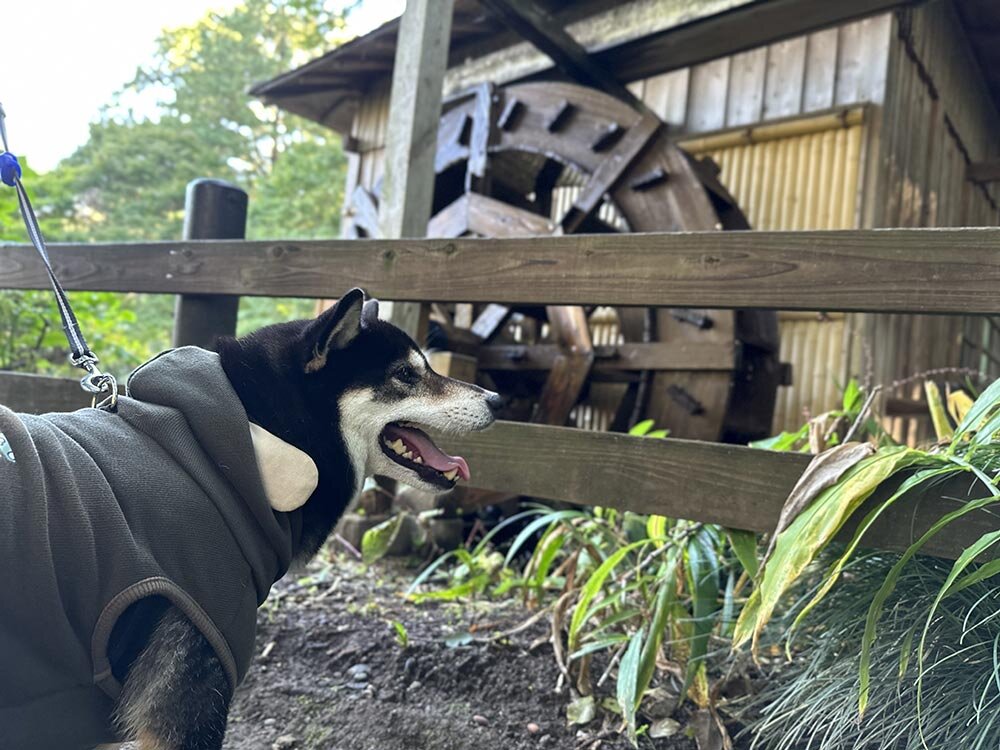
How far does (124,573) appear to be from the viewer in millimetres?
1297

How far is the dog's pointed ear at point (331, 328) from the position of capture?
5.79 feet

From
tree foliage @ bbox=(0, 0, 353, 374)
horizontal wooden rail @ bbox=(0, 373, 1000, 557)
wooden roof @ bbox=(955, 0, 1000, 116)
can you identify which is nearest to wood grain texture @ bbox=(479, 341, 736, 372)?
horizontal wooden rail @ bbox=(0, 373, 1000, 557)

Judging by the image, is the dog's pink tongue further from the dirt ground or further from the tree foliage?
the tree foliage

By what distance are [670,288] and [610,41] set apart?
4391mm

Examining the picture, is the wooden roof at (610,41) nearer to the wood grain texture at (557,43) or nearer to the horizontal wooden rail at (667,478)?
the wood grain texture at (557,43)

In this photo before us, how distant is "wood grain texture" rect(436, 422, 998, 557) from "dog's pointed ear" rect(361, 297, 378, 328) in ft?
1.49

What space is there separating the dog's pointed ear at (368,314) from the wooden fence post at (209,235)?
1.00 meters

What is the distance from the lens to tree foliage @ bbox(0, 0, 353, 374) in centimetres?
1591

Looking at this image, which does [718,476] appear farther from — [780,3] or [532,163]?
[532,163]

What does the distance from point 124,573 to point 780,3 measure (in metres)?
5.10

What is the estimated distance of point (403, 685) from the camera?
238 cm

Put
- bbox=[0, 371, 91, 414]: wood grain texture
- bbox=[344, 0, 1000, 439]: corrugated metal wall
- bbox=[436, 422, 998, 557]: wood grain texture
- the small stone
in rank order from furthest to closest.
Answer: bbox=[344, 0, 1000, 439]: corrugated metal wall
bbox=[0, 371, 91, 414]: wood grain texture
the small stone
bbox=[436, 422, 998, 557]: wood grain texture

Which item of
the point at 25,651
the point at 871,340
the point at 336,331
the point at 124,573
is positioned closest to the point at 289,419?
the point at 336,331

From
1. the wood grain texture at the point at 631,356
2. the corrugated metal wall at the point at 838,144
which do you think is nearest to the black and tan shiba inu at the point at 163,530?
the wood grain texture at the point at 631,356
